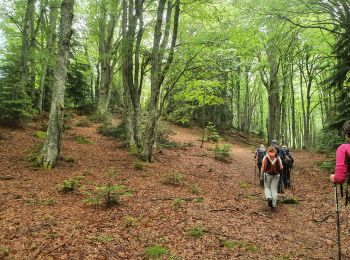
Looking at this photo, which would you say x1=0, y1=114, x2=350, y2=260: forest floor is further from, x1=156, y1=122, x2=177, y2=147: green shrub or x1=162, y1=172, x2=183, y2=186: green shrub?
x1=156, y1=122, x2=177, y2=147: green shrub

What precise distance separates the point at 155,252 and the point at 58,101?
6714 mm

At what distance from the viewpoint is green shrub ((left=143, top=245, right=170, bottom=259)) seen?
4.75 meters

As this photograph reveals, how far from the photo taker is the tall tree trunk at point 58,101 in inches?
377

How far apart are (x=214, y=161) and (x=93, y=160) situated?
24.8 feet

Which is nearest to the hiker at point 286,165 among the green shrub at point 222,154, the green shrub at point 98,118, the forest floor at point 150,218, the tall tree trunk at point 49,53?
the forest floor at point 150,218

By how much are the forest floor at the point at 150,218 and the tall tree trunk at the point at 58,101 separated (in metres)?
0.57

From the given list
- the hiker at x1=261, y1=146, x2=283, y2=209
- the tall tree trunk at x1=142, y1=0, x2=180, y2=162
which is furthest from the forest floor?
the tall tree trunk at x1=142, y1=0, x2=180, y2=162

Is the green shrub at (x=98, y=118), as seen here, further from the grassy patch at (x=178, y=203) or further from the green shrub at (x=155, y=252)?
the green shrub at (x=155, y=252)

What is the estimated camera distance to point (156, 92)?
1259 centimetres

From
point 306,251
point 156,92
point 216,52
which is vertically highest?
point 216,52

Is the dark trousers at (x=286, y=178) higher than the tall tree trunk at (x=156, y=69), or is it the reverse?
the tall tree trunk at (x=156, y=69)

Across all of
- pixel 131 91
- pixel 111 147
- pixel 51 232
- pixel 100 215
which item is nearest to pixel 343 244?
pixel 100 215

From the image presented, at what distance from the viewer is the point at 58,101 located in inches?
380

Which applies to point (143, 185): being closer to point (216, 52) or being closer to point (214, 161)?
point (216, 52)
